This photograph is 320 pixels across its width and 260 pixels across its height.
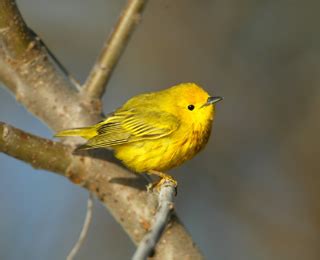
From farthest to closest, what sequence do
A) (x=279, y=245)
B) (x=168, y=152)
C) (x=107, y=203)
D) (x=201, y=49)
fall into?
(x=201, y=49), (x=279, y=245), (x=168, y=152), (x=107, y=203)

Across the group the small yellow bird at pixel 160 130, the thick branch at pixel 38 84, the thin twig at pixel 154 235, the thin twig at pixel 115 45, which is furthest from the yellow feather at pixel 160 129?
the thin twig at pixel 154 235

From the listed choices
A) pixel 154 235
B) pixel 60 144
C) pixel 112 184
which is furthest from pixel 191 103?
pixel 154 235

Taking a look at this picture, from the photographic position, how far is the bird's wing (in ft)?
13.8

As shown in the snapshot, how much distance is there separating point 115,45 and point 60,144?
756mm

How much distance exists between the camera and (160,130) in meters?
4.25

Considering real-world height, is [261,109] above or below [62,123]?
below

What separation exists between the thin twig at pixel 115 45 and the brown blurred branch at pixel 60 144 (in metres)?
0.12

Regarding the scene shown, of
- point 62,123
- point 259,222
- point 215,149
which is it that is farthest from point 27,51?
point 259,222

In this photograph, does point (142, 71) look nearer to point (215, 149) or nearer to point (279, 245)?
point (215, 149)

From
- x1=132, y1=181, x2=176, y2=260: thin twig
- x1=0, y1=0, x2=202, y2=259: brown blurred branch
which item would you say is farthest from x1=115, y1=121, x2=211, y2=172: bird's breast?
x1=132, y1=181, x2=176, y2=260: thin twig

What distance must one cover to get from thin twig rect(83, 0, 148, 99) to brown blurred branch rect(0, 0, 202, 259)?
118mm

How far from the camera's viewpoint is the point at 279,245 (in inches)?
250

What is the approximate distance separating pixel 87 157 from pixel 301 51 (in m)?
4.03

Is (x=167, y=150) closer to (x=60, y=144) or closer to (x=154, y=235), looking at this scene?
(x=60, y=144)
